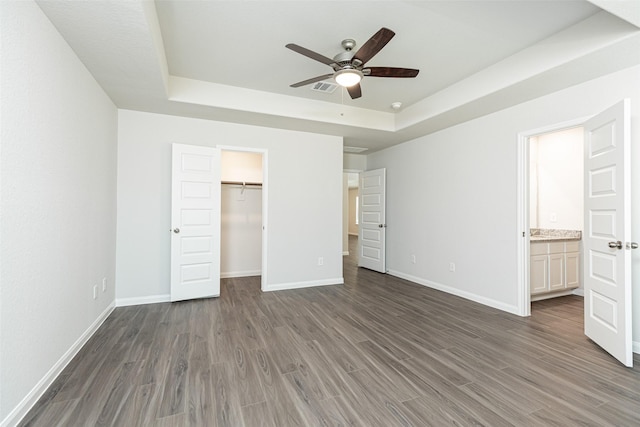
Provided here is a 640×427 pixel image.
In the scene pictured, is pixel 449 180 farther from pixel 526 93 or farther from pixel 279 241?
pixel 279 241

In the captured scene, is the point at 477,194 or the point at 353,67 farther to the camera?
the point at 477,194

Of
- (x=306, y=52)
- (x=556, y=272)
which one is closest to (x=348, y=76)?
(x=306, y=52)

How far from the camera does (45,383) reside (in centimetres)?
196

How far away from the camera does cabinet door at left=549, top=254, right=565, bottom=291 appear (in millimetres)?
4062

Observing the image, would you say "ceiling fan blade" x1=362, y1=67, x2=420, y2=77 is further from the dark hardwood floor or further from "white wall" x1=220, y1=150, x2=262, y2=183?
"white wall" x1=220, y1=150, x2=262, y2=183

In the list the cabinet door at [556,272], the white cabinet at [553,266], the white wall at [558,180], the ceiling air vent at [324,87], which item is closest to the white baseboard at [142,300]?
the ceiling air vent at [324,87]

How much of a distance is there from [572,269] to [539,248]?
821 mm

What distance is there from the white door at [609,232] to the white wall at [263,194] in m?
3.22

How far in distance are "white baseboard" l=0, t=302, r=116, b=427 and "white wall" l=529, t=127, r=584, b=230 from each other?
605cm

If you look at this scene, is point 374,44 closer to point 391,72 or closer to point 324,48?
point 391,72

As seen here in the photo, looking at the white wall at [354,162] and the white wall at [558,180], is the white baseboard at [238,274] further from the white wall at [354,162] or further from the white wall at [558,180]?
the white wall at [558,180]

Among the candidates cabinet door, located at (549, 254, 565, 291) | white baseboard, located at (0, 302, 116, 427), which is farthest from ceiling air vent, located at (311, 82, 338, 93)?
cabinet door, located at (549, 254, 565, 291)

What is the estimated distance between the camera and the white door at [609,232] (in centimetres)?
230

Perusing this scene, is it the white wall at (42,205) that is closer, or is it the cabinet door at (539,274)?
the white wall at (42,205)
